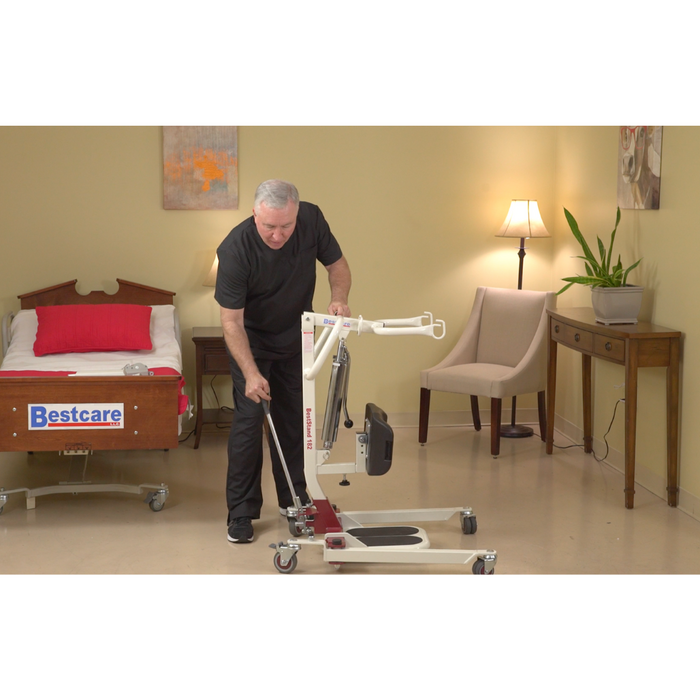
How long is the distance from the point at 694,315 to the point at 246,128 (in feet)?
9.61

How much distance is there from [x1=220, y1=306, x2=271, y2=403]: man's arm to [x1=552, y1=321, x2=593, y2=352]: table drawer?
174 cm

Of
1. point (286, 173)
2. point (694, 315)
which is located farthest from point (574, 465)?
point (286, 173)

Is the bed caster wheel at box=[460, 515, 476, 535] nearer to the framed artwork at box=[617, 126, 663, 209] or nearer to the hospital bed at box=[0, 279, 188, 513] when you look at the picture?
the hospital bed at box=[0, 279, 188, 513]

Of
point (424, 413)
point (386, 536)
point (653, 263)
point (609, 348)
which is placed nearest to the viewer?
point (386, 536)

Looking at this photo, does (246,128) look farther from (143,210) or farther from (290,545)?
(290,545)

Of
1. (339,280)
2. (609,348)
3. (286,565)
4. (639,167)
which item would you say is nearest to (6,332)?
(339,280)

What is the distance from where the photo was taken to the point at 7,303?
522 centimetres

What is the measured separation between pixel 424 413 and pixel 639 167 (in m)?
1.83

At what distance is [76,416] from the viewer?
3633 mm

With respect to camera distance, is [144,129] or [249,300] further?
[144,129]

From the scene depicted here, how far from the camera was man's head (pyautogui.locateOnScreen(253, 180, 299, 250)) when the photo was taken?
3068 millimetres

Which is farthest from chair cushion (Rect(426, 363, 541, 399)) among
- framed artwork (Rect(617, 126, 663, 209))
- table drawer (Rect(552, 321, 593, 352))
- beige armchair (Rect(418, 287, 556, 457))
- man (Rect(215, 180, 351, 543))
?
man (Rect(215, 180, 351, 543))

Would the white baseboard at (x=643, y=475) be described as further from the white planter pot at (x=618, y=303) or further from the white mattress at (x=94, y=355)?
the white mattress at (x=94, y=355)

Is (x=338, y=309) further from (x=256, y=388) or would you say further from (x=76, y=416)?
(x=76, y=416)
